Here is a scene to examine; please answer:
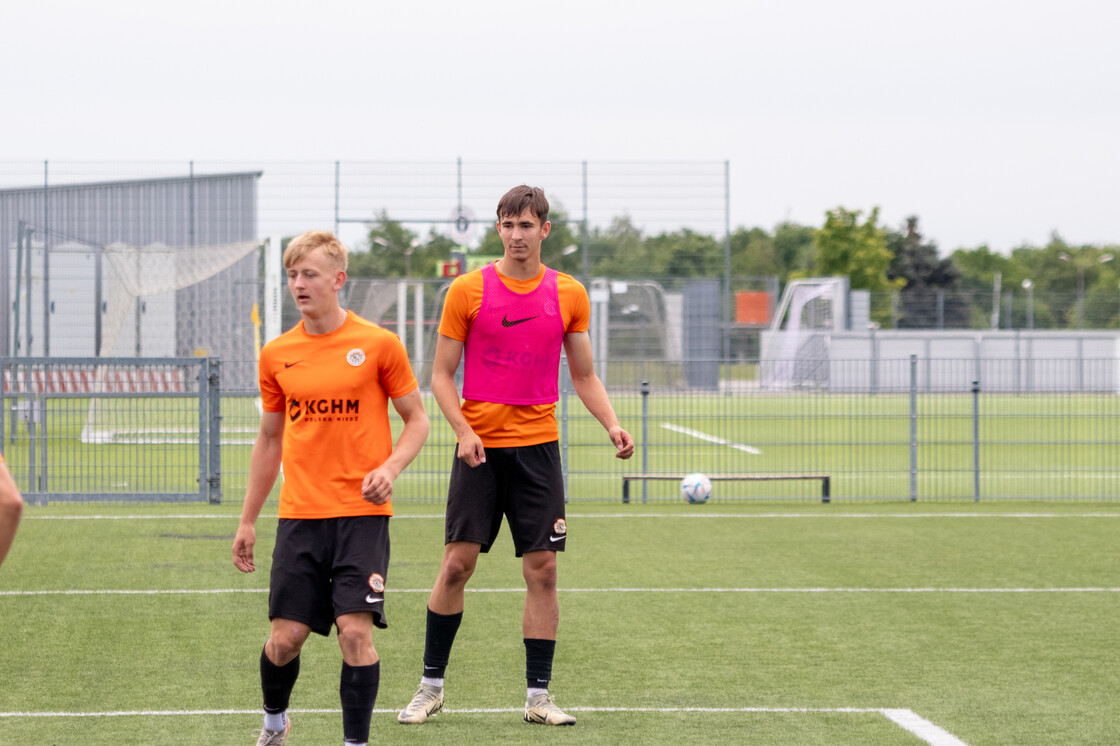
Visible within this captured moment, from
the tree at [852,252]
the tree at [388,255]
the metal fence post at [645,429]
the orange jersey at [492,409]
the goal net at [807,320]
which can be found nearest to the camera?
the orange jersey at [492,409]

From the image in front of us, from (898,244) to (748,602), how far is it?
4660 inches

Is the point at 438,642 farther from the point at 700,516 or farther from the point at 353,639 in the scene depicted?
the point at 700,516

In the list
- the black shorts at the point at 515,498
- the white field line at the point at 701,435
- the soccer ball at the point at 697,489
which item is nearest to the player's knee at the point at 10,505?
the black shorts at the point at 515,498

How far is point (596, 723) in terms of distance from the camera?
5.16m

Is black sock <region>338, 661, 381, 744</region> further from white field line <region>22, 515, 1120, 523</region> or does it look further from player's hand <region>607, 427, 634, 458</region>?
white field line <region>22, 515, 1120, 523</region>

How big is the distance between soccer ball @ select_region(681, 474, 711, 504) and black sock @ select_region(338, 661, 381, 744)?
901 centimetres

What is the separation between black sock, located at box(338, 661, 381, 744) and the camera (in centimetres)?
425

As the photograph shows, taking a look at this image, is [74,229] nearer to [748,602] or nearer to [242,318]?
[242,318]

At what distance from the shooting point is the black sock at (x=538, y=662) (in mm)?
5199

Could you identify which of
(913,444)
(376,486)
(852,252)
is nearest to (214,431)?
(913,444)

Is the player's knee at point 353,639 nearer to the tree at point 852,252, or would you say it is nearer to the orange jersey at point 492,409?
the orange jersey at point 492,409

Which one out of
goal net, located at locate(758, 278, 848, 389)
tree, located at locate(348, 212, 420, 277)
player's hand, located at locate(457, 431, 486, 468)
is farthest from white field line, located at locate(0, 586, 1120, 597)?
goal net, located at locate(758, 278, 848, 389)

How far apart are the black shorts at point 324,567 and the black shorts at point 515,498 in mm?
960

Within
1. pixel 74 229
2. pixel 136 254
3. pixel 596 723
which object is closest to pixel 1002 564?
pixel 596 723
